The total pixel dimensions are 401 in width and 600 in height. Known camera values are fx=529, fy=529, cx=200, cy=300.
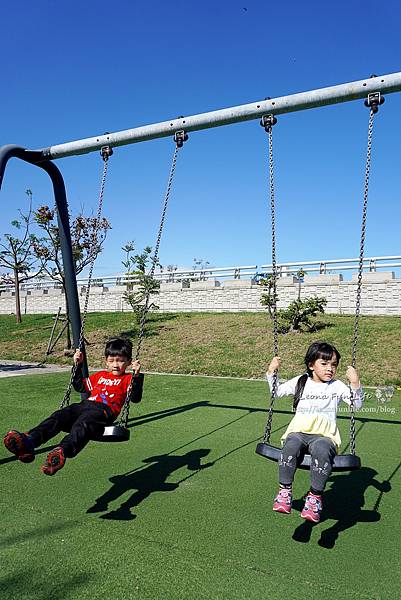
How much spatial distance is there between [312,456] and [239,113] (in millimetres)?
3098

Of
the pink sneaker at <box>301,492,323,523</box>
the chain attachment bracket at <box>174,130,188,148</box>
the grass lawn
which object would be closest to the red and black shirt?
the pink sneaker at <box>301,492,323,523</box>

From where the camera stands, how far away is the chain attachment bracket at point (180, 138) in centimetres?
502

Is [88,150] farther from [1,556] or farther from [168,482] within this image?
[1,556]

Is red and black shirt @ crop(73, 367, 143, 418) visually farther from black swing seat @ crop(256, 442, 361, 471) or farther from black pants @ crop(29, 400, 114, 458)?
black swing seat @ crop(256, 442, 361, 471)

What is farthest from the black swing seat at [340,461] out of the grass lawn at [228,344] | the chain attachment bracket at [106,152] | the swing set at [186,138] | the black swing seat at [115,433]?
the grass lawn at [228,344]

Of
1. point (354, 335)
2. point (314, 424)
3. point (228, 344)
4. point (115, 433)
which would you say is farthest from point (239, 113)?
point (228, 344)

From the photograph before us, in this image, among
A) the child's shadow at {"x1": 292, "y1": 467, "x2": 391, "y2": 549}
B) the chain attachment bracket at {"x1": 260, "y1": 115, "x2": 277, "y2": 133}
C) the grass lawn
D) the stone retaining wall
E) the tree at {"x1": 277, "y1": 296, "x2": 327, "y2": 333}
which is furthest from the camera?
the stone retaining wall

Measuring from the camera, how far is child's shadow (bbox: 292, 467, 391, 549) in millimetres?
3195

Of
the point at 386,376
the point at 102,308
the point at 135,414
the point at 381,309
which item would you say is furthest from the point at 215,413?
the point at 102,308

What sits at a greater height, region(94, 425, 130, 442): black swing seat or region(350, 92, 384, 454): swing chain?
region(350, 92, 384, 454): swing chain

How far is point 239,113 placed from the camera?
479 centimetres

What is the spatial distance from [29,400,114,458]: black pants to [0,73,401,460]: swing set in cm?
10

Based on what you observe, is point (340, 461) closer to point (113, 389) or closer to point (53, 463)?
point (53, 463)

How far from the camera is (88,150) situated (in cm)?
546
